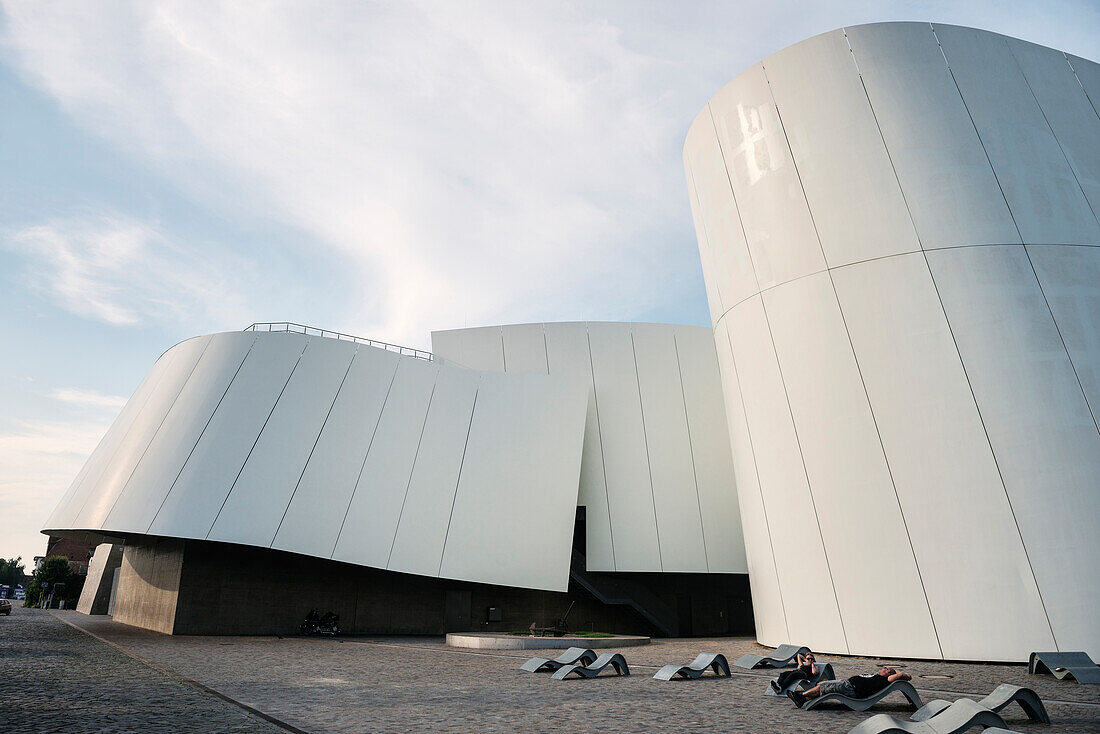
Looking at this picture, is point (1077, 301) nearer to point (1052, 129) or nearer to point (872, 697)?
point (1052, 129)

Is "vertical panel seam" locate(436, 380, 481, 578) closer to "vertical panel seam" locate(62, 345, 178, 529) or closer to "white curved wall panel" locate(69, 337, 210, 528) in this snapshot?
"white curved wall panel" locate(69, 337, 210, 528)

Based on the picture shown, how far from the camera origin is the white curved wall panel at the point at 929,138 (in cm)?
1453

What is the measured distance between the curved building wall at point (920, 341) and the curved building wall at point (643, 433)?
6.36 m

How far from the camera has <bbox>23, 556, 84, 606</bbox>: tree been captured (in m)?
49.1

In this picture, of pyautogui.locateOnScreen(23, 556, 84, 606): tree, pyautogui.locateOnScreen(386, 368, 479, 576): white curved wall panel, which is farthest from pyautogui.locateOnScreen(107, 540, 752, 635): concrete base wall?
pyautogui.locateOnScreen(23, 556, 84, 606): tree

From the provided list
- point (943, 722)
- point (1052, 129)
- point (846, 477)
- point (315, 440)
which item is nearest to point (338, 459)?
point (315, 440)

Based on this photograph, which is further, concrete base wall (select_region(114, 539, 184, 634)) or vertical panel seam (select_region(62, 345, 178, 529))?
concrete base wall (select_region(114, 539, 184, 634))

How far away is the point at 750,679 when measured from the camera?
11133 mm

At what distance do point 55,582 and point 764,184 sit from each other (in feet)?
186

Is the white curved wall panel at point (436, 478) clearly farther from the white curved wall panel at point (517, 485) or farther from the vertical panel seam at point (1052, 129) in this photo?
the vertical panel seam at point (1052, 129)

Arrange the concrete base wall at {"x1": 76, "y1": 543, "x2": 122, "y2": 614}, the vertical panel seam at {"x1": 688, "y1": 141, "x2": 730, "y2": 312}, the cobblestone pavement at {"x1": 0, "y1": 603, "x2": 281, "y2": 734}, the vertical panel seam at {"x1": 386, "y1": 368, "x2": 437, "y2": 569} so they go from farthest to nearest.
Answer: the concrete base wall at {"x1": 76, "y1": 543, "x2": 122, "y2": 614} < the vertical panel seam at {"x1": 386, "y1": 368, "x2": 437, "y2": 569} < the vertical panel seam at {"x1": 688, "y1": 141, "x2": 730, "y2": 312} < the cobblestone pavement at {"x1": 0, "y1": 603, "x2": 281, "y2": 734}

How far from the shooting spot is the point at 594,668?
1130 cm

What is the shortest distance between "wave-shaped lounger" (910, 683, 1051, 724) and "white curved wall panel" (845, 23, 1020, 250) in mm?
10049

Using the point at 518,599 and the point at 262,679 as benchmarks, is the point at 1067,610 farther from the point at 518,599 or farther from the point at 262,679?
the point at 518,599
